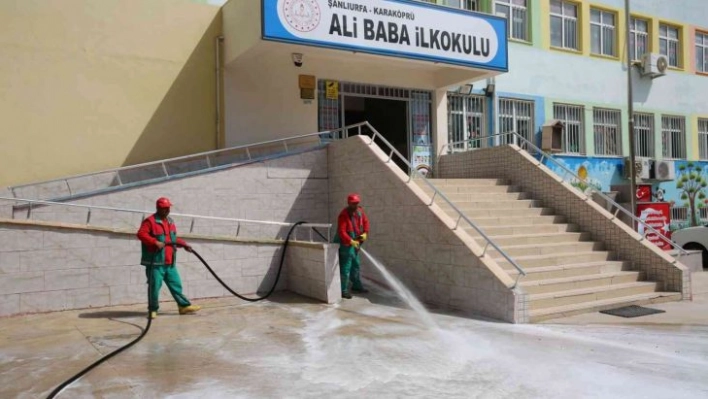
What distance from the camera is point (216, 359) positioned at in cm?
593

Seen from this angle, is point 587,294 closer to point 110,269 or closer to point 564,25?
point 110,269

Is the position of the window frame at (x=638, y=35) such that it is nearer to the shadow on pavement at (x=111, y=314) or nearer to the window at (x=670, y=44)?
the window at (x=670, y=44)

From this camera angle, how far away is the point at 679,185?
19.9 m

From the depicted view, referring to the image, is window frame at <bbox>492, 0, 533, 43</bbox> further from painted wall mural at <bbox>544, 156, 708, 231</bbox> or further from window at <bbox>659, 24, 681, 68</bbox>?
window at <bbox>659, 24, 681, 68</bbox>

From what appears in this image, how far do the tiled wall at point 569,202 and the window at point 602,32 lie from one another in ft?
26.0

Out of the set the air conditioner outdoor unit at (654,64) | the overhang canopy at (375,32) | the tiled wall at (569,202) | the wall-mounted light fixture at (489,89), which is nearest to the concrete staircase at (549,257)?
the tiled wall at (569,202)

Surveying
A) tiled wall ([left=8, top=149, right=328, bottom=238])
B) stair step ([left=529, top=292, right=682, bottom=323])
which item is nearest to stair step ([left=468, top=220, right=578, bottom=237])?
stair step ([left=529, top=292, right=682, bottom=323])

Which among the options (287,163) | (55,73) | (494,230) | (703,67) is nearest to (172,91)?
(55,73)

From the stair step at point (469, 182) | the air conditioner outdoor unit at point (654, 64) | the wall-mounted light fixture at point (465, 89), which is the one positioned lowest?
the stair step at point (469, 182)

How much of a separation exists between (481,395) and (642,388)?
146cm

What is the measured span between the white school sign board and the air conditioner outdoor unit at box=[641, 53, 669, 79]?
8.61 m

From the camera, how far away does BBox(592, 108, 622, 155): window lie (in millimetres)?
18328

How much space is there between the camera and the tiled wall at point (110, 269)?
820 cm

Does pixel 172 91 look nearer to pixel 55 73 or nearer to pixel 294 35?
pixel 55 73
